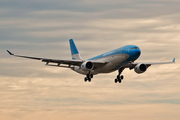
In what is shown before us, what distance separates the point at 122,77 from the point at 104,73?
5.13 meters

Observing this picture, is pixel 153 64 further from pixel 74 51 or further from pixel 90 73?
pixel 74 51

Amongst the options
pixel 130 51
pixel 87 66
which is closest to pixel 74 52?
pixel 87 66

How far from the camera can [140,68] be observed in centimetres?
7675

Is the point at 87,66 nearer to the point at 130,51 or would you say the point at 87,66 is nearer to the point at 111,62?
the point at 111,62

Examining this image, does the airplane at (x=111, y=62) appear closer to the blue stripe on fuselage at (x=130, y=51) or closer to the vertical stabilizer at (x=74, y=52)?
the blue stripe on fuselage at (x=130, y=51)

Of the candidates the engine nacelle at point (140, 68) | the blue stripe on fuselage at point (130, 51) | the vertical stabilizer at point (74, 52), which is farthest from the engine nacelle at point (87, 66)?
the vertical stabilizer at point (74, 52)

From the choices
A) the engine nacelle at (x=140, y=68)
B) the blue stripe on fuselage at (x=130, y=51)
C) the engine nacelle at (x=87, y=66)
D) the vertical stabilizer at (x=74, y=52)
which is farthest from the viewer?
the vertical stabilizer at (x=74, y=52)

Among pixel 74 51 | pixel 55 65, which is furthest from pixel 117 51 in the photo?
pixel 74 51

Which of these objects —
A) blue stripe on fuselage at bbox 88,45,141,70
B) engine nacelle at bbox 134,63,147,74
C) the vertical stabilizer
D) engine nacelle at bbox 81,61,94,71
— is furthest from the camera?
the vertical stabilizer

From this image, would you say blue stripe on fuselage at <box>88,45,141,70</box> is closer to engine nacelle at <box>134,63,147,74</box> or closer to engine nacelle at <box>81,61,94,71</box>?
engine nacelle at <box>134,63,147,74</box>

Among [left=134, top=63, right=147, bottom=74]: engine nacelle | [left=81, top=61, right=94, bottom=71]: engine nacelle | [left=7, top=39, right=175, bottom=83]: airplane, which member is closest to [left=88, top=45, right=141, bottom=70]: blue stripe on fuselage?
[left=7, top=39, right=175, bottom=83]: airplane

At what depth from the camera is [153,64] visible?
8075 centimetres

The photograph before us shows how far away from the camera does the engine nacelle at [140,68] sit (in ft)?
250

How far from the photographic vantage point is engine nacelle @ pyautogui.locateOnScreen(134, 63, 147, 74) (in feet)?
250
